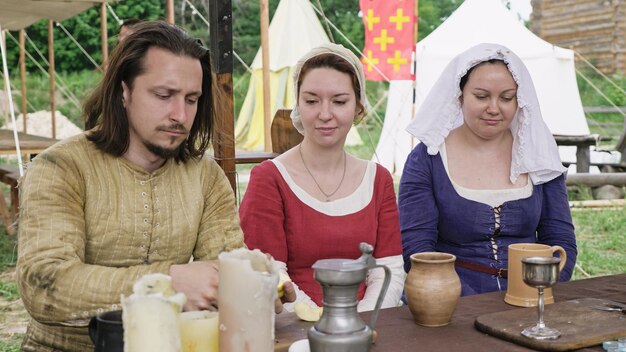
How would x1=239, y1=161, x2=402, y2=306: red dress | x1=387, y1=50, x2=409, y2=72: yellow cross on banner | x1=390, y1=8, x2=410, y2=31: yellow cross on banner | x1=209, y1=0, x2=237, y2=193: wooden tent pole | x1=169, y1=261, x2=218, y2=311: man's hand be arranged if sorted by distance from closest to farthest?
x1=169, y1=261, x2=218, y2=311: man's hand, x1=239, y1=161, x2=402, y2=306: red dress, x1=209, y1=0, x2=237, y2=193: wooden tent pole, x1=390, y1=8, x2=410, y2=31: yellow cross on banner, x1=387, y1=50, x2=409, y2=72: yellow cross on banner

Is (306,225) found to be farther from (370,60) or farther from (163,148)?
(370,60)

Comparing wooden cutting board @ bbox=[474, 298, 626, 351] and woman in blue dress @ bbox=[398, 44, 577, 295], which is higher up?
woman in blue dress @ bbox=[398, 44, 577, 295]

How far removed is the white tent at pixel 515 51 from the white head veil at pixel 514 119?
292 inches

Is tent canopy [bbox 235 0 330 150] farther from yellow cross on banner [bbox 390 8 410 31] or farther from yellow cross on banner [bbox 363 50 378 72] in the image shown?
yellow cross on banner [bbox 390 8 410 31]

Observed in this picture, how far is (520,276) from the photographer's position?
1.93m

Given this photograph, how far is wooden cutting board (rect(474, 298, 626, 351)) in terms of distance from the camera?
5.26 ft

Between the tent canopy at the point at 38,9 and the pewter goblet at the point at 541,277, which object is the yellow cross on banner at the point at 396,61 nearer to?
the tent canopy at the point at 38,9

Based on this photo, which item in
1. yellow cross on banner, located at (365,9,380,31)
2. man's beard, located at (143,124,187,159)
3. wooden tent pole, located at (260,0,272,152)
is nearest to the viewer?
man's beard, located at (143,124,187,159)

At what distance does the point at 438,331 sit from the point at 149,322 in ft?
2.71

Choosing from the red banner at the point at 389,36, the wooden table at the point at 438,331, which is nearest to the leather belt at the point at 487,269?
the wooden table at the point at 438,331

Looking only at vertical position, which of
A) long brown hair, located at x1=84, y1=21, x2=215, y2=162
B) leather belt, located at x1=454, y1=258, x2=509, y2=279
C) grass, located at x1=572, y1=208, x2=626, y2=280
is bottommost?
grass, located at x1=572, y1=208, x2=626, y2=280

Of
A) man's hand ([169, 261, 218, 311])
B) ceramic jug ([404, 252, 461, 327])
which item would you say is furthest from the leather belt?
man's hand ([169, 261, 218, 311])

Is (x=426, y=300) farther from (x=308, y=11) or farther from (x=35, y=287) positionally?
(x=308, y=11)

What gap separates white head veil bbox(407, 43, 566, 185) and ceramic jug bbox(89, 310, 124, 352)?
1699 mm
